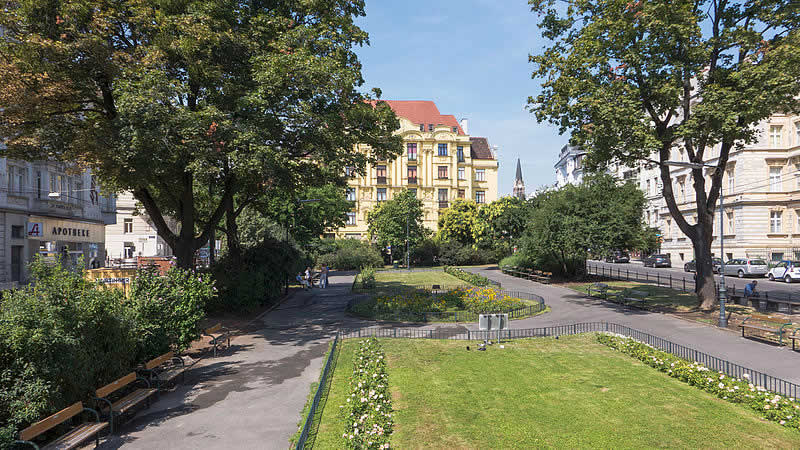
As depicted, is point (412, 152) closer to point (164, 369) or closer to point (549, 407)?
point (164, 369)

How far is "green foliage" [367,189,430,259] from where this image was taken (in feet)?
202

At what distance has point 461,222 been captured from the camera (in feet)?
200

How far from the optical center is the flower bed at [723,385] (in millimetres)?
9594

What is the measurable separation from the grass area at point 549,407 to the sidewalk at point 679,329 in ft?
11.4

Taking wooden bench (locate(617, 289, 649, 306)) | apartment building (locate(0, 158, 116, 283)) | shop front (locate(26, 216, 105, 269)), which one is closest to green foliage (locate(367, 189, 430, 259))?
shop front (locate(26, 216, 105, 269))

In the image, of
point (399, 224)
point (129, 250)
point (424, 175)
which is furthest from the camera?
point (424, 175)

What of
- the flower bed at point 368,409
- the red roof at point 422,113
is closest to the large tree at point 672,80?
the flower bed at point 368,409

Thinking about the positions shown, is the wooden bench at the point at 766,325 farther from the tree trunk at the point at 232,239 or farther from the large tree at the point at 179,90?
the tree trunk at the point at 232,239

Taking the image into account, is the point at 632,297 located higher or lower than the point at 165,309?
lower

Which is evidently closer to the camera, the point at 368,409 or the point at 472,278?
the point at 368,409

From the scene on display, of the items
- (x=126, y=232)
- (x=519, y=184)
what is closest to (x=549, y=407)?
(x=126, y=232)

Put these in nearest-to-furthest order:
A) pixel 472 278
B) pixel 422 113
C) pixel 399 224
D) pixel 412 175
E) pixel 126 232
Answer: pixel 472 278
pixel 399 224
pixel 126 232
pixel 412 175
pixel 422 113

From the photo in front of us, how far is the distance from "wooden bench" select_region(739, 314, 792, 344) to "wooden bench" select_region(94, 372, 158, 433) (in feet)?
63.5

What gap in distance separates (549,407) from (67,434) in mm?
9506
